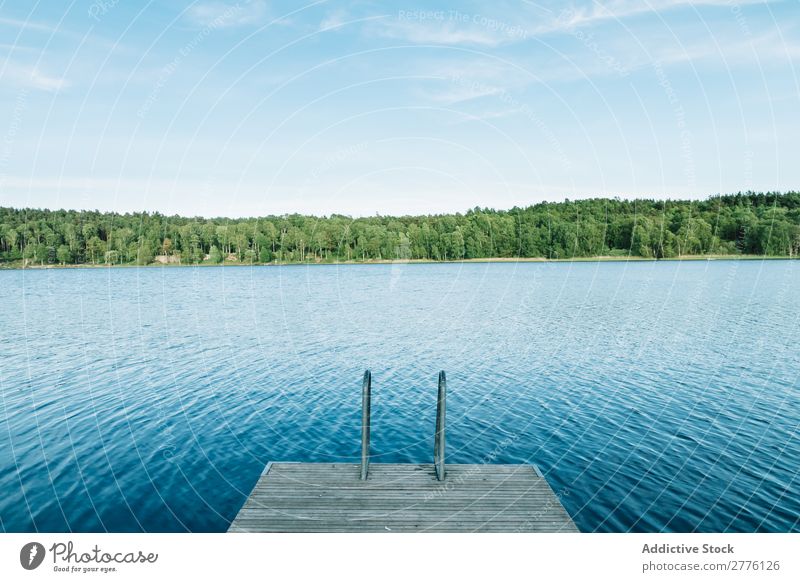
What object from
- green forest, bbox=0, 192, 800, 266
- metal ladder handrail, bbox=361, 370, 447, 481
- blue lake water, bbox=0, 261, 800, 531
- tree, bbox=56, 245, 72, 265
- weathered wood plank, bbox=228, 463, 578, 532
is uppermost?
green forest, bbox=0, 192, 800, 266

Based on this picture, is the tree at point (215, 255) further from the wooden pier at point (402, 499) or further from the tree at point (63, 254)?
the wooden pier at point (402, 499)

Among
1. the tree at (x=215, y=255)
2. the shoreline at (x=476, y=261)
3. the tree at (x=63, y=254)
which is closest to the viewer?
the tree at (x=63, y=254)

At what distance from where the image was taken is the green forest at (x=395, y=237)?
136 m

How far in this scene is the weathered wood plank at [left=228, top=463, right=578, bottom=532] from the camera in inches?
416

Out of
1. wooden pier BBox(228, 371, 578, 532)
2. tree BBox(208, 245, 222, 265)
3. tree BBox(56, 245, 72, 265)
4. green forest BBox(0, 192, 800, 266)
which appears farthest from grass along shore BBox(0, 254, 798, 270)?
wooden pier BBox(228, 371, 578, 532)

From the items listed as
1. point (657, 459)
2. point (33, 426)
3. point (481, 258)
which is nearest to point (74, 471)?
point (33, 426)

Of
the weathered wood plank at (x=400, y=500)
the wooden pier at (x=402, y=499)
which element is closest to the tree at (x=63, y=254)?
the wooden pier at (x=402, y=499)

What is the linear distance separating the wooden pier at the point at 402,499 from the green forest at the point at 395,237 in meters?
122

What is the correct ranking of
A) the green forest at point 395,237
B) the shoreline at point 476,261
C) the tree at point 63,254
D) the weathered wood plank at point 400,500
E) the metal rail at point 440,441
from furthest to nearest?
the shoreline at point 476,261, the tree at point 63,254, the green forest at point 395,237, the metal rail at point 440,441, the weathered wood plank at point 400,500

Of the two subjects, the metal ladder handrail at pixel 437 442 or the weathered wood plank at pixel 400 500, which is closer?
the weathered wood plank at pixel 400 500

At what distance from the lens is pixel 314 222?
151m

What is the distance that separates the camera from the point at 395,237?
13462cm

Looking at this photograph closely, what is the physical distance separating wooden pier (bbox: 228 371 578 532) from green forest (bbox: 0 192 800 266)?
400 ft

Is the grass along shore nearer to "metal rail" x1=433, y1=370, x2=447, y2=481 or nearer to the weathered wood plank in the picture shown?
"metal rail" x1=433, y1=370, x2=447, y2=481
